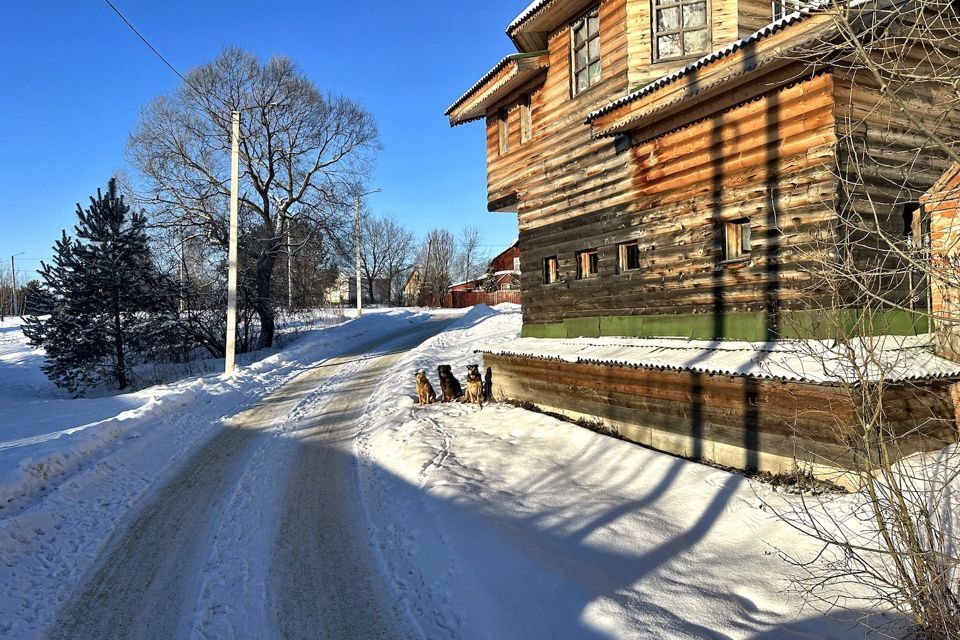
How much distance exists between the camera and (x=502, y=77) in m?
12.9

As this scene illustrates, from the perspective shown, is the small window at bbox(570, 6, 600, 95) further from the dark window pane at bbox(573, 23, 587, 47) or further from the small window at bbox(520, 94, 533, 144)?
the small window at bbox(520, 94, 533, 144)

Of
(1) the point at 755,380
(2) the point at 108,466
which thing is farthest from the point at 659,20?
(2) the point at 108,466

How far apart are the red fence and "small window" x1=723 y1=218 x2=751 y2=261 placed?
3839 centimetres

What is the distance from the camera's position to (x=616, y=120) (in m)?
9.25

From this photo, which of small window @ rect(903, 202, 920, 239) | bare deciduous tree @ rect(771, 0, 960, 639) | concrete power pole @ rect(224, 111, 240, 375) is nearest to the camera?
bare deciduous tree @ rect(771, 0, 960, 639)

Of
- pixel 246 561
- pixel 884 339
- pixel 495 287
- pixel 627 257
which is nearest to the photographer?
pixel 884 339

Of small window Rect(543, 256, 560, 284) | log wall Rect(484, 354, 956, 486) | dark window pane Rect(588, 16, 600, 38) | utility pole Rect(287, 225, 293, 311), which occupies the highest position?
dark window pane Rect(588, 16, 600, 38)

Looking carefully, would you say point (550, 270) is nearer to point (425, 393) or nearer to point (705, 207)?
point (425, 393)

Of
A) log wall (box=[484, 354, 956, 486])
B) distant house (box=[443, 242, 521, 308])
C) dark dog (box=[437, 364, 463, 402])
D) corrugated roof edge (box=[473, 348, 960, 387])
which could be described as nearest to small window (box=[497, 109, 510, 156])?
corrugated roof edge (box=[473, 348, 960, 387])

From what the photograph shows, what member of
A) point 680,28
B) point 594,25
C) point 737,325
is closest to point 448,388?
point 737,325

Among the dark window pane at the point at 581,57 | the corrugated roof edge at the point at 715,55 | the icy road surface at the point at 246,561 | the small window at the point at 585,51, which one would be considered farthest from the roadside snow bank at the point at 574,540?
the dark window pane at the point at 581,57

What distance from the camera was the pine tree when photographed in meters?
18.1

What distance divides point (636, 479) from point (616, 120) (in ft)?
19.4

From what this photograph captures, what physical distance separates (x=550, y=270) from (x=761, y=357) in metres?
6.28
